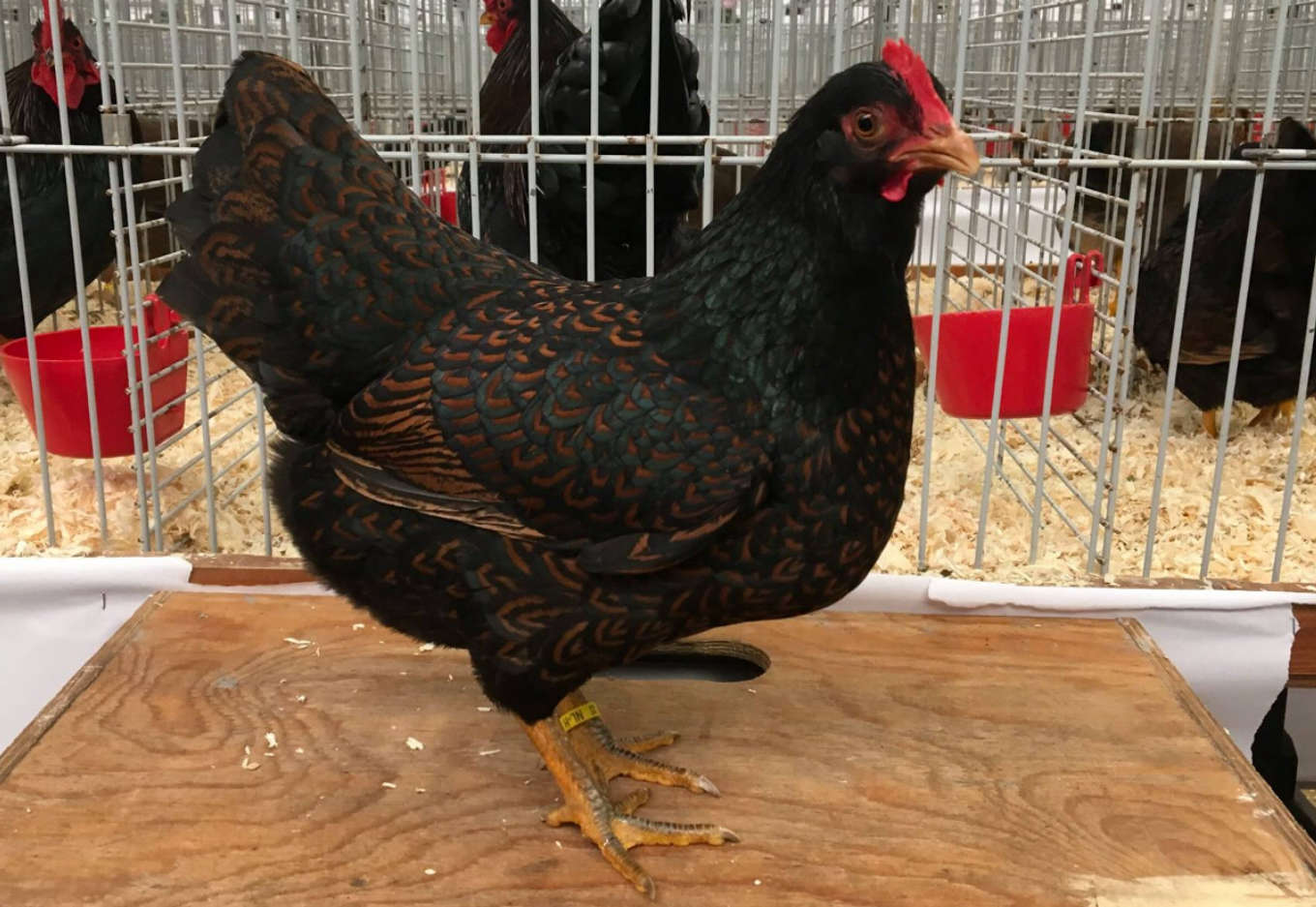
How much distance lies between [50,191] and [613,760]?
8.44 ft

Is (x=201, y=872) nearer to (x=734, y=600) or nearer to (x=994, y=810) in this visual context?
(x=734, y=600)

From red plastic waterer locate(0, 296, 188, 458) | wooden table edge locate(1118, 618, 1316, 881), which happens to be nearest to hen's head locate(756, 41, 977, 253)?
wooden table edge locate(1118, 618, 1316, 881)

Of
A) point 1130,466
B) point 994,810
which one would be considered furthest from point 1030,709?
point 1130,466

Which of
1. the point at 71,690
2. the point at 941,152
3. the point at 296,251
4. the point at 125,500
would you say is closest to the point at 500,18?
the point at 125,500

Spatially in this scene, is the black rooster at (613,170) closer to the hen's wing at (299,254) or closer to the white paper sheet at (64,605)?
A: the hen's wing at (299,254)

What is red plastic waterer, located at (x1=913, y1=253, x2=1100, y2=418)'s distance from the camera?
7.14ft

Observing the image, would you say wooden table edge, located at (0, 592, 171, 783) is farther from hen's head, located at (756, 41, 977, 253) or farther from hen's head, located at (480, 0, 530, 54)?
hen's head, located at (480, 0, 530, 54)

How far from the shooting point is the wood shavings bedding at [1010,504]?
2295 millimetres

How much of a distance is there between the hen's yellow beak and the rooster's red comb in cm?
1

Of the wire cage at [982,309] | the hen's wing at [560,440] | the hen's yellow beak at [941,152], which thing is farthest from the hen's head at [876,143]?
the wire cage at [982,309]

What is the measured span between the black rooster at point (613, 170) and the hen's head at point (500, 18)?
29.3 inches

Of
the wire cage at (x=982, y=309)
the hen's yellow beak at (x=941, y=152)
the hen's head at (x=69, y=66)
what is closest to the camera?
the hen's yellow beak at (x=941, y=152)

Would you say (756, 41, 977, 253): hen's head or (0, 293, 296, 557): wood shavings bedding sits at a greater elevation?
(756, 41, 977, 253): hen's head

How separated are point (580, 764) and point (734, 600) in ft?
0.99
